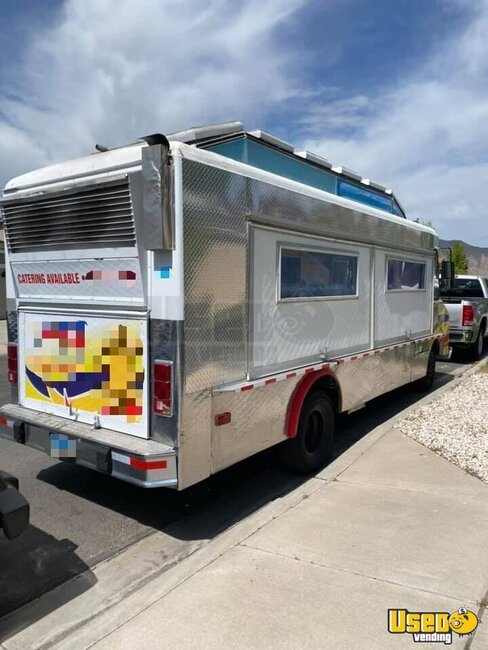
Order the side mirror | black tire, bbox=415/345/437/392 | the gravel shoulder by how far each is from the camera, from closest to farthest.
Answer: the gravel shoulder < black tire, bbox=415/345/437/392 < the side mirror

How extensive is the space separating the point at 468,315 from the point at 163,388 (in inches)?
398

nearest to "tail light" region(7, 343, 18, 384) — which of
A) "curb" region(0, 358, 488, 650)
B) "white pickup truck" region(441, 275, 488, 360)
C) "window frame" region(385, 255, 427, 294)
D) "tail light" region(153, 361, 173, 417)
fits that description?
"tail light" region(153, 361, 173, 417)

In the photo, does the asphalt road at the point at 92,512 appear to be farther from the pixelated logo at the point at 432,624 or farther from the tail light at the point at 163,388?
the pixelated logo at the point at 432,624

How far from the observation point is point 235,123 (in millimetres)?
4609

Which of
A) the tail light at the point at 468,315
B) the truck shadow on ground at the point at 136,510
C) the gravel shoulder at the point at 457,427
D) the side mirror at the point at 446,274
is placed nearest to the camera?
the truck shadow on ground at the point at 136,510

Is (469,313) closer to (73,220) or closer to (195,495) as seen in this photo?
(195,495)

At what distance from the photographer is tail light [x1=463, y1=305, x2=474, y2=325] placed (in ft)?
39.5

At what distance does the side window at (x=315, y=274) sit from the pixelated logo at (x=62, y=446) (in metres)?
2.00

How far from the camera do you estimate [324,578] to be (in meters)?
3.19

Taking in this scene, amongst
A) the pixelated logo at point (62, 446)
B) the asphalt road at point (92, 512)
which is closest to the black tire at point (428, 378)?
the asphalt road at point (92, 512)

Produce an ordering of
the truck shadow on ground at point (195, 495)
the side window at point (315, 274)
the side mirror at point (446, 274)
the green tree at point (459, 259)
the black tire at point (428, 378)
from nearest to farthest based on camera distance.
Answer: the truck shadow on ground at point (195, 495) < the side window at point (315, 274) < the black tire at point (428, 378) < the side mirror at point (446, 274) < the green tree at point (459, 259)

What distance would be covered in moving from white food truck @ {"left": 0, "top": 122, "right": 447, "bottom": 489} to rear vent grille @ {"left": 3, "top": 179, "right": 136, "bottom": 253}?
13mm

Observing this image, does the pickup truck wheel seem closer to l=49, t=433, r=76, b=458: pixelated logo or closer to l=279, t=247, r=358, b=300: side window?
l=279, t=247, r=358, b=300: side window

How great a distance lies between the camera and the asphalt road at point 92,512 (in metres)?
3.49
